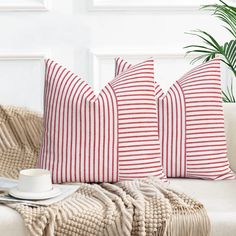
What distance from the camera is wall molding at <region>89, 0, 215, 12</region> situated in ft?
11.0

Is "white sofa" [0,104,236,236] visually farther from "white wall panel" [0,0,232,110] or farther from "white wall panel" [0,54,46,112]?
"white wall panel" [0,54,46,112]

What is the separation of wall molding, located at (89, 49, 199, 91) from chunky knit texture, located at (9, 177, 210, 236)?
4.59ft

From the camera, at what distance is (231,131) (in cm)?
262

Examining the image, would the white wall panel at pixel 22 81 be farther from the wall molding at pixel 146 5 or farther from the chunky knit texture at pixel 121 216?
the chunky knit texture at pixel 121 216

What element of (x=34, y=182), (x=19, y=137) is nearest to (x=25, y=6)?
(x=19, y=137)

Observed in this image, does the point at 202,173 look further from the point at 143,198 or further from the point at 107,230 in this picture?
the point at 107,230

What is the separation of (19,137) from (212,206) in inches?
38.0

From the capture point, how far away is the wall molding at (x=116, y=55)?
337cm

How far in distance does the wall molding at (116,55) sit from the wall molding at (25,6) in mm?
344

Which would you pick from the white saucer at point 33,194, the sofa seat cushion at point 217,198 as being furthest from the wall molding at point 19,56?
the white saucer at point 33,194

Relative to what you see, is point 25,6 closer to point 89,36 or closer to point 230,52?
point 89,36

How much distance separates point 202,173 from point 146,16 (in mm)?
1264

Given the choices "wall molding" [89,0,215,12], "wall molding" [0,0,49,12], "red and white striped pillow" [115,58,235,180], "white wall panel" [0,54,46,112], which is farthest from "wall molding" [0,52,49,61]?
"red and white striped pillow" [115,58,235,180]

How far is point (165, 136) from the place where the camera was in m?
2.43
